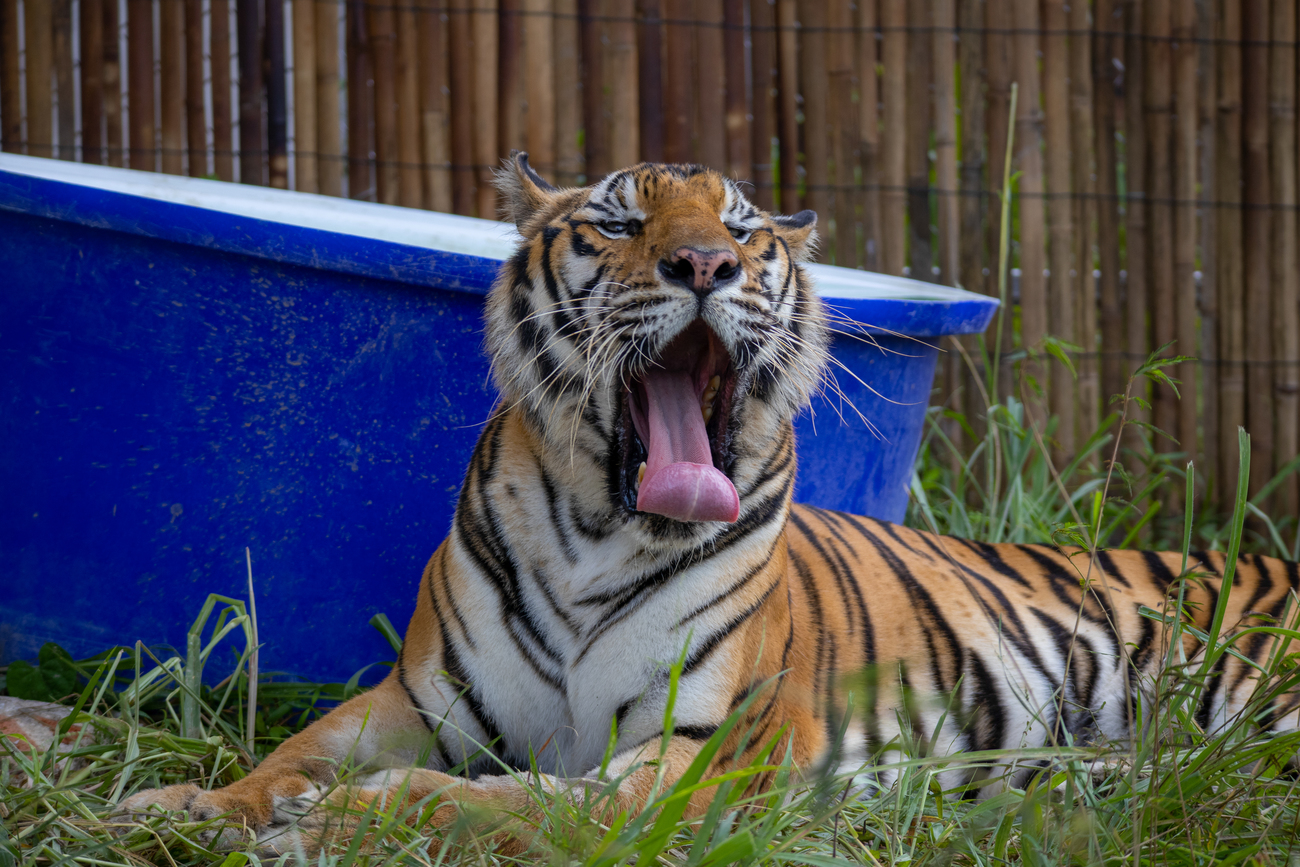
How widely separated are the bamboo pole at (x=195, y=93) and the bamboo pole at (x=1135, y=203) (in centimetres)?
309

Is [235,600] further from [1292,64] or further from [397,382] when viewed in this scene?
[1292,64]

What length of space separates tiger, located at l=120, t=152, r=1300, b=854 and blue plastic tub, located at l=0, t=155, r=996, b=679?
0.82 feet

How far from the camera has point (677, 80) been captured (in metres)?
3.46

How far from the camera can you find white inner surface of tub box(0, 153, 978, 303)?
108 inches

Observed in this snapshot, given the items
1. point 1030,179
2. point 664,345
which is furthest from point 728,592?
point 1030,179

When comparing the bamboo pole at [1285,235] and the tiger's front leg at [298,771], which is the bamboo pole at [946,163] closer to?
the bamboo pole at [1285,235]

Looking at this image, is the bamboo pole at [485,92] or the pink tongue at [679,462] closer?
the pink tongue at [679,462]

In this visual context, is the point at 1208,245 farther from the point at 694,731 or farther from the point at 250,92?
the point at 250,92

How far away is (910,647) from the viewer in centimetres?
188

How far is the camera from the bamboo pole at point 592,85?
3439mm

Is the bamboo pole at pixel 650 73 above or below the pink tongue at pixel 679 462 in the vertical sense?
above

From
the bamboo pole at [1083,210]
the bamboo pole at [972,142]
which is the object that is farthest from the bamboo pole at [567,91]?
the bamboo pole at [1083,210]

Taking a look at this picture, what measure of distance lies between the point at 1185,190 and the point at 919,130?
960 millimetres

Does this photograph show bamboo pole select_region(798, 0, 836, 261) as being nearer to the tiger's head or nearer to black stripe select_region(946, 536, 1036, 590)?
black stripe select_region(946, 536, 1036, 590)
